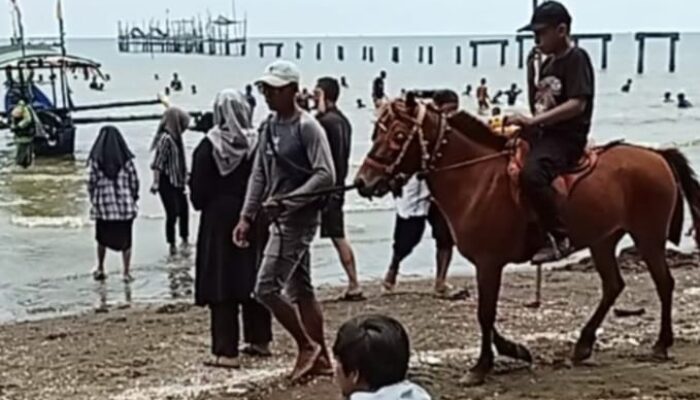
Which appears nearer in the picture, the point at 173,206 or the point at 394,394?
the point at 394,394

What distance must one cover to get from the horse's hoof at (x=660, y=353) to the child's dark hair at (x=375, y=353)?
488 cm

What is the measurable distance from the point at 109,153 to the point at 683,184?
7.02m

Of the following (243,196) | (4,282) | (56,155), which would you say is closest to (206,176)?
(243,196)

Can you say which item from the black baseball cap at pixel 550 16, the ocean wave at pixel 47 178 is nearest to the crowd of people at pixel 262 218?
the black baseball cap at pixel 550 16

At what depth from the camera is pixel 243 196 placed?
815 centimetres

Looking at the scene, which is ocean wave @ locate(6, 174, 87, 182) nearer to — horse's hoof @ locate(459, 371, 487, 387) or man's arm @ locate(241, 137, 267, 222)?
man's arm @ locate(241, 137, 267, 222)

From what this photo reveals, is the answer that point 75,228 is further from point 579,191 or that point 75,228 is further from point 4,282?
point 579,191

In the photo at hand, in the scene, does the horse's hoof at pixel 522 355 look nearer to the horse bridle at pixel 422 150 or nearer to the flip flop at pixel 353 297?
the horse bridle at pixel 422 150

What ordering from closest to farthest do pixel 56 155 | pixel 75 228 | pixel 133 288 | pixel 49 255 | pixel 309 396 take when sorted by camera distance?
pixel 309 396 < pixel 133 288 < pixel 49 255 < pixel 75 228 < pixel 56 155

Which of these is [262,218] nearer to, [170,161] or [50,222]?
[170,161]

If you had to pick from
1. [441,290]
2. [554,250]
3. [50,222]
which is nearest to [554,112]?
[554,250]

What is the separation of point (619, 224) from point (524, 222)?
750mm

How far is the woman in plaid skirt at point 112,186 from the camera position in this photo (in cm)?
1354

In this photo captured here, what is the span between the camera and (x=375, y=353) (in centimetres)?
353
